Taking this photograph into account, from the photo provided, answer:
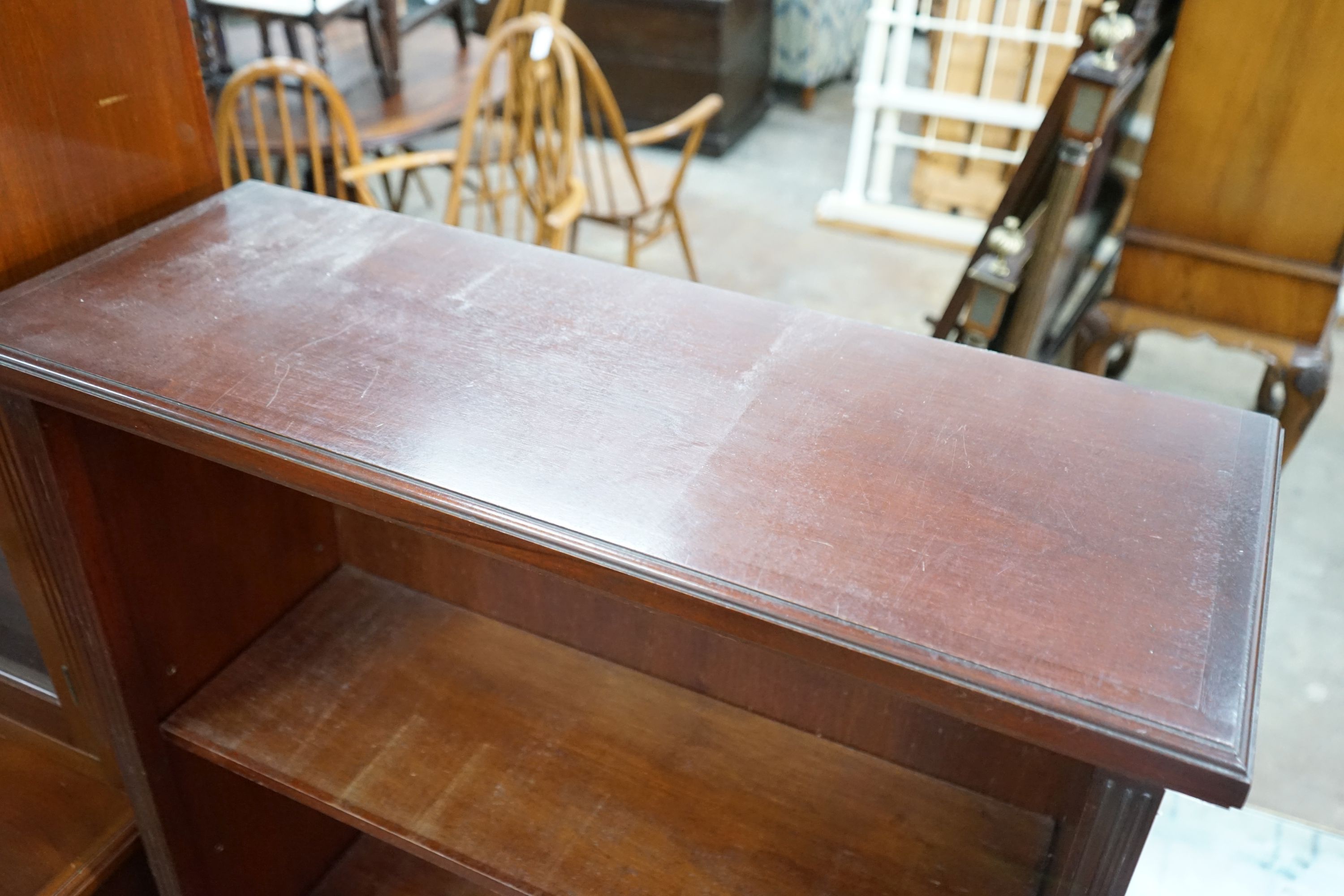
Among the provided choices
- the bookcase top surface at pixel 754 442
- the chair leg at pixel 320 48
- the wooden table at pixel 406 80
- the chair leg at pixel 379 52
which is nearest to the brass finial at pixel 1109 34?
the bookcase top surface at pixel 754 442

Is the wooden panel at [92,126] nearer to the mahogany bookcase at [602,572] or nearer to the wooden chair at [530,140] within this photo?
the mahogany bookcase at [602,572]

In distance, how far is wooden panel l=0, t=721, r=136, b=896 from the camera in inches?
46.9

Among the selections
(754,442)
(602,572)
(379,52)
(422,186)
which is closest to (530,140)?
(379,52)

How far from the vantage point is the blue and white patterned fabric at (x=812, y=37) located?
4.65 metres

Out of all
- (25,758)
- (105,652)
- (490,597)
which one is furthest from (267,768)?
(25,758)

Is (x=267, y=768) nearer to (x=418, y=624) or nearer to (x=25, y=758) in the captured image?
(x=418, y=624)

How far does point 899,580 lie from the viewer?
68 cm

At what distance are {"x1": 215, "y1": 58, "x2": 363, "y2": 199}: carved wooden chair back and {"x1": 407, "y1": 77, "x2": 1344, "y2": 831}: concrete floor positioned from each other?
0.78 meters

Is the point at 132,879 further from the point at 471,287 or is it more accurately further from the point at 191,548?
the point at 471,287

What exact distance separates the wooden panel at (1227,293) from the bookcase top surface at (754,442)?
1.39 metres

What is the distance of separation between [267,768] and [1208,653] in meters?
0.85

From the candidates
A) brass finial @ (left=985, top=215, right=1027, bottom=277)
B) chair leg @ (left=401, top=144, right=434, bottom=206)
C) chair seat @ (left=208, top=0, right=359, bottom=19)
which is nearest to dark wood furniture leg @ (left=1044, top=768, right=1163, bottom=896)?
brass finial @ (left=985, top=215, right=1027, bottom=277)

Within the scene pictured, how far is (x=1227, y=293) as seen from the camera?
208 centimetres

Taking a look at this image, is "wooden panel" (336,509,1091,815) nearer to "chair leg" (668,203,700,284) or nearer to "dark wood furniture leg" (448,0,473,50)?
"chair leg" (668,203,700,284)
